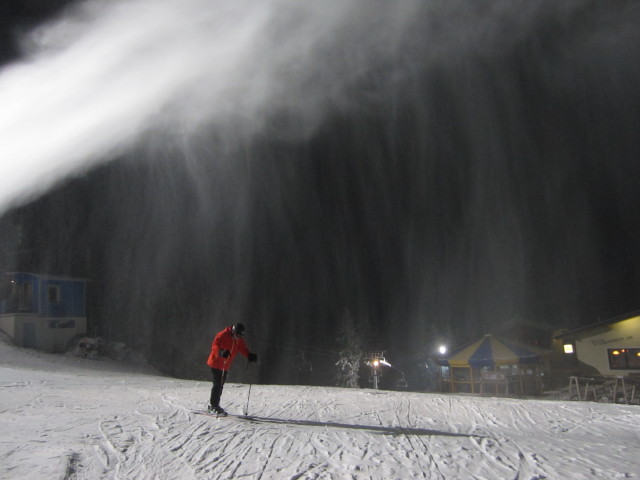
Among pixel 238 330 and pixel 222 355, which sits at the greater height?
pixel 238 330

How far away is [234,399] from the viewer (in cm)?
1077

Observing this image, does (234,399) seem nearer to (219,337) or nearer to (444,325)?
(219,337)

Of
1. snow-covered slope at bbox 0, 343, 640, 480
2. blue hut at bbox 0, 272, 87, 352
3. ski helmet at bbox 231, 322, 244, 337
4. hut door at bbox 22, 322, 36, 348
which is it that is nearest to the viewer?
snow-covered slope at bbox 0, 343, 640, 480

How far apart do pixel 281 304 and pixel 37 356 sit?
49244 millimetres

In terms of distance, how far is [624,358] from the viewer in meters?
25.1

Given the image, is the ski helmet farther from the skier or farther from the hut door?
the hut door

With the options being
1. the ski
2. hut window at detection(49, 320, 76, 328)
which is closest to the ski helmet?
the ski

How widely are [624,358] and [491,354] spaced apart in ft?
21.8

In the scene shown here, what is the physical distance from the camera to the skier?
328 inches

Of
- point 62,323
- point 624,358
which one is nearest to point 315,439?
point 624,358

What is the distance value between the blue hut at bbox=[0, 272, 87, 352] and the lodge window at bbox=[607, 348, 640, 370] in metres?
33.0

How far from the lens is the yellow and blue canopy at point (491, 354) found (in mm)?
27797

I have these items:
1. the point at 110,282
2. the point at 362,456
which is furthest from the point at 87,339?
the point at 362,456

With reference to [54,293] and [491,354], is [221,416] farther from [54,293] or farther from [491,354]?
[54,293]
